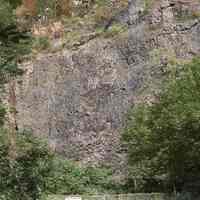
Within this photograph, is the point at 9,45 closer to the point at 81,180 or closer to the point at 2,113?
the point at 2,113

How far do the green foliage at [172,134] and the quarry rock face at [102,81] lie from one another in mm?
4379

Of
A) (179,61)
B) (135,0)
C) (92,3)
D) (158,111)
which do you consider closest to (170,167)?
(158,111)

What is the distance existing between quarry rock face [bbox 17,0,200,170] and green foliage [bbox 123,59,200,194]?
438cm

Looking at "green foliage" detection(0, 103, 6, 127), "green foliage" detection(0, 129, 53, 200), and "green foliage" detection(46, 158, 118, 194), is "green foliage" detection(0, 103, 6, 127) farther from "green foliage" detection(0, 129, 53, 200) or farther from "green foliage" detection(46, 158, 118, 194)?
"green foliage" detection(46, 158, 118, 194)

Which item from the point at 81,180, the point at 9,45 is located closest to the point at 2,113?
the point at 9,45

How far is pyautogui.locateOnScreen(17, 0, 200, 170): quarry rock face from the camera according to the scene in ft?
94.0

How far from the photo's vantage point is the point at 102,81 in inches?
1182

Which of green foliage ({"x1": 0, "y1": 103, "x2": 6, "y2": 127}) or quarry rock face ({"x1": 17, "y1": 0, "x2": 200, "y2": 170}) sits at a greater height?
green foliage ({"x1": 0, "y1": 103, "x2": 6, "y2": 127})

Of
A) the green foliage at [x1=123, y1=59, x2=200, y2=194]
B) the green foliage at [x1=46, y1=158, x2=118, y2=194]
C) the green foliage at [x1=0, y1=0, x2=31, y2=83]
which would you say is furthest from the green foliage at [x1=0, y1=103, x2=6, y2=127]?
the green foliage at [x1=46, y1=158, x2=118, y2=194]

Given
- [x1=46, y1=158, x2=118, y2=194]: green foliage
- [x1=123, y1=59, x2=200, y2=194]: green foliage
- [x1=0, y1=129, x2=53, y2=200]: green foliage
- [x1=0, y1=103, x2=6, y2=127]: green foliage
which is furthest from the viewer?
→ [x1=46, y1=158, x2=118, y2=194]: green foliage

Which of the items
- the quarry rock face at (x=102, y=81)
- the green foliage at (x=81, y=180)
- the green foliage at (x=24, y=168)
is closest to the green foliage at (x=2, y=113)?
the green foliage at (x=24, y=168)

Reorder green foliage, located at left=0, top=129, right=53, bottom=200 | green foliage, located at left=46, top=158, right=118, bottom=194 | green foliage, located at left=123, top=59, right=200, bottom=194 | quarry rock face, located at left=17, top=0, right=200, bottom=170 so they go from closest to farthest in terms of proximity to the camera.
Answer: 1. green foliage, located at left=0, top=129, right=53, bottom=200
2. green foliage, located at left=123, top=59, right=200, bottom=194
3. green foliage, located at left=46, top=158, right=118, bottom=194
4. quarry rock face, located at left=17, top=0, right=200, bottom=170

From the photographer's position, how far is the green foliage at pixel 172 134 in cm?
2059

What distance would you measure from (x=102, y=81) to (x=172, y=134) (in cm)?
945
